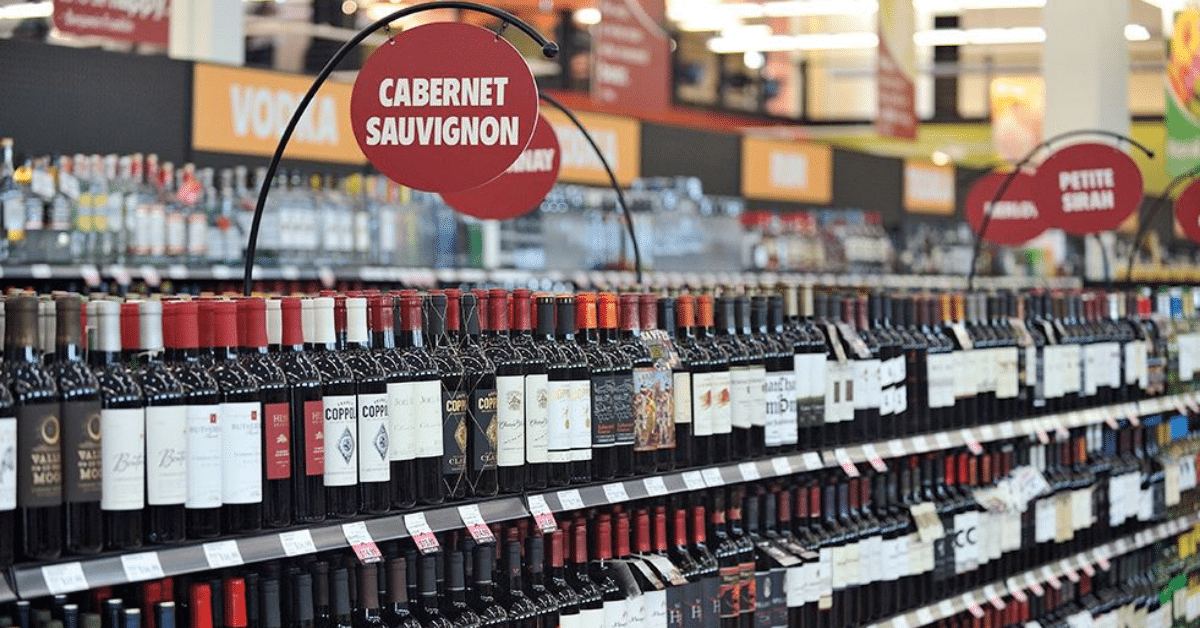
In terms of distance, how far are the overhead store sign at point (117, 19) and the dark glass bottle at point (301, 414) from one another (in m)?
4.37

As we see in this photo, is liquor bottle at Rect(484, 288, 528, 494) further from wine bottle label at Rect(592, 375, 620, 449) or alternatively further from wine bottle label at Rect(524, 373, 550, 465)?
wine bottle label at Rect(592, 375, 620, 449)

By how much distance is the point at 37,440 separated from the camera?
2.33 metres

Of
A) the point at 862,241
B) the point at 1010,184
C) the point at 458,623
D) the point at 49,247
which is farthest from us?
the point at 862,241

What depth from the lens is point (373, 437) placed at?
2838 millimetres

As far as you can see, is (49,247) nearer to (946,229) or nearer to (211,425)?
(211,425)

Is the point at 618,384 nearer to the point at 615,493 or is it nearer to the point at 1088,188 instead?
the point at 615,493

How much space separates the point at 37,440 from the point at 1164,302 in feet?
17.3

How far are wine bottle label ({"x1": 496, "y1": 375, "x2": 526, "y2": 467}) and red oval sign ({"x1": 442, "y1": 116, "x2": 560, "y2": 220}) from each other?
1.42m

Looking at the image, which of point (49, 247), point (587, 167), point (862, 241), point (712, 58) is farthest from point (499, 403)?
point (712, 58)

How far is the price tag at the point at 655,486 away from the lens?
349cm

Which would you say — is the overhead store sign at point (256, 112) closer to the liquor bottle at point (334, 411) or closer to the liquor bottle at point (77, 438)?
the liquor bottle at point (334, 411)

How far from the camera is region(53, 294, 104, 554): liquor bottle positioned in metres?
2.37

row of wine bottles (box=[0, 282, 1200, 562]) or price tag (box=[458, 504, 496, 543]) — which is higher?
row of wine bottles (box=[0, 282, 1200, 562])

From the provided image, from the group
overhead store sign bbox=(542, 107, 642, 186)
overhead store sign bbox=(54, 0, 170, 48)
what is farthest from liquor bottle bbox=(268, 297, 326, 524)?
overhead store sign bbox=(542, 107, 642, 186)
